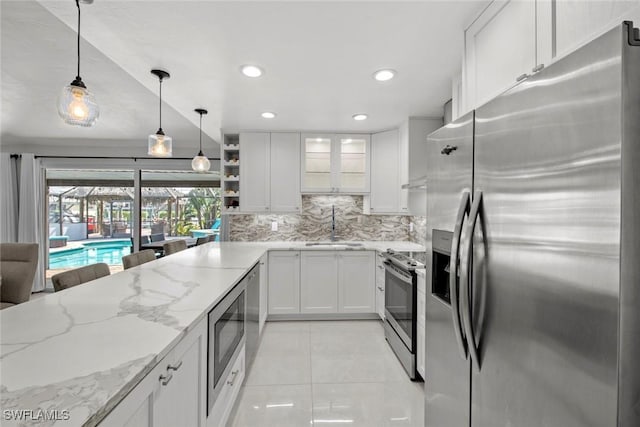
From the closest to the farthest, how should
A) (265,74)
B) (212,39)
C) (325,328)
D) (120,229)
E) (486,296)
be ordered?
1. (486,296)
2. (212,39)
3. (265,74)
4. (325,328)
5. (120,229)

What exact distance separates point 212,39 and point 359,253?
2.67m

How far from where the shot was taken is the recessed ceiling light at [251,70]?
2178mm

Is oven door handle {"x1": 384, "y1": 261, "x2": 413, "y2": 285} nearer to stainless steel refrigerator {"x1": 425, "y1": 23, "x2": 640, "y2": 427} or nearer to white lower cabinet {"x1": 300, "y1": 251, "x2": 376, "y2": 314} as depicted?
white lower cabinet {"x1": 300, "y1": 251, "x2": 376, "y2": 314}

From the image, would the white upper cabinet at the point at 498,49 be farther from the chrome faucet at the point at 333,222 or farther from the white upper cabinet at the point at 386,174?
the chrome faucet at the point at 333,222

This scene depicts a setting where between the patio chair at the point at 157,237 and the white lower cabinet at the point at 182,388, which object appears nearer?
the white lower cabinet at the point at 182,388

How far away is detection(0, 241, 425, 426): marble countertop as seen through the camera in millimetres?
683

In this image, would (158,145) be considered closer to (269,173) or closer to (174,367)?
(269,173)

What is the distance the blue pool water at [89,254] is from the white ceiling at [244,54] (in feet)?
8.92

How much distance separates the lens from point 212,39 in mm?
1818

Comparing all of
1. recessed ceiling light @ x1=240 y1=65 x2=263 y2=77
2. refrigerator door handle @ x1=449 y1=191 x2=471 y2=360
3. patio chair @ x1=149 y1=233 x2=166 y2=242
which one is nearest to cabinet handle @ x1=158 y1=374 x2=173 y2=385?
refrigerator door handle @ x1=449 y1=191 x2=471 y2=360

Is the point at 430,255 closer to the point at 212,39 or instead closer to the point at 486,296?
the point at 486,296

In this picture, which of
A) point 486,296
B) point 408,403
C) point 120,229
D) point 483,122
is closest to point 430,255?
point 486,296

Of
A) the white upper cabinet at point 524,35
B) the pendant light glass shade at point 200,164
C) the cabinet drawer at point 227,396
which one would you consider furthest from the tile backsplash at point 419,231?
the pendant light glass shade at point 200,164

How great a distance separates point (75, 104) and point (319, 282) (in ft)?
9.24
